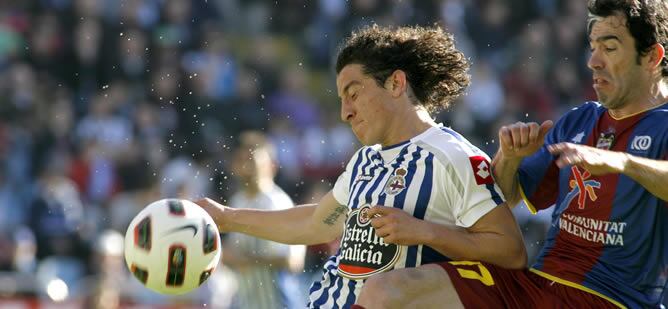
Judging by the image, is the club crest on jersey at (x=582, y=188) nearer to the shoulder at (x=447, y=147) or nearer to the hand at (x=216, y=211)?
the shoulder at (x=447, y=147)

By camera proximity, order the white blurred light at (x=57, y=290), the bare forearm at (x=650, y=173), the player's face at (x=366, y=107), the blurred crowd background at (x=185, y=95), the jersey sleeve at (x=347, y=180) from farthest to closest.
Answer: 1. the blurred crowd background at (x=185, y=95)
2. the white blurred light at (x=57, y=290)
3. the jersey sleeve at (x=347, y=180)
4. the player's face at (x=366, y=107)
5. the bare forearm at (x=650, y=173)

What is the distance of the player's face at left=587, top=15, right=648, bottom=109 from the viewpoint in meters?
4.77

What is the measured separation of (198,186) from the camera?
489 inches

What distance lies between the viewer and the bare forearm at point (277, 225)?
582cm

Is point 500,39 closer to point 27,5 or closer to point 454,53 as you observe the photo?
point 27,5

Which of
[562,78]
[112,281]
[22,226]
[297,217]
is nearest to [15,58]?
[22,226]

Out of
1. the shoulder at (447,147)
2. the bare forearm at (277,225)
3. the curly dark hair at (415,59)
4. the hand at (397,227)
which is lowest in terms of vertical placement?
the bare forearm at (277,225)

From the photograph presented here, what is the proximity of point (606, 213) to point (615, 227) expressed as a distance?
0.24ft

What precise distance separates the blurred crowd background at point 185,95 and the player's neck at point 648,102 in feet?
22.7

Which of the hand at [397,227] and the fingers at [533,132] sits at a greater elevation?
the fingers at [533,132]

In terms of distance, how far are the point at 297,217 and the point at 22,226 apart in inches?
292

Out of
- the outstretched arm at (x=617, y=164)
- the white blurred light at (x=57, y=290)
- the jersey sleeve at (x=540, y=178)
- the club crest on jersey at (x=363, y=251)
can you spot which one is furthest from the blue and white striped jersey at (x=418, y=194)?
the white blurred light at (x=57, y=290)

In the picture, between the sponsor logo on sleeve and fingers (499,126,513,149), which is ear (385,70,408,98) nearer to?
fingers (499,126,513,149)

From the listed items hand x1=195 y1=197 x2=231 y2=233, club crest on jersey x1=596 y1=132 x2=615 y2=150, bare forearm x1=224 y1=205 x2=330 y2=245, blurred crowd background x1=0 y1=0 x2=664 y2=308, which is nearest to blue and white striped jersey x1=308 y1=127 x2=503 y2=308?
club crest on jersey x1=596 y1=132 x2=615 y2=150
